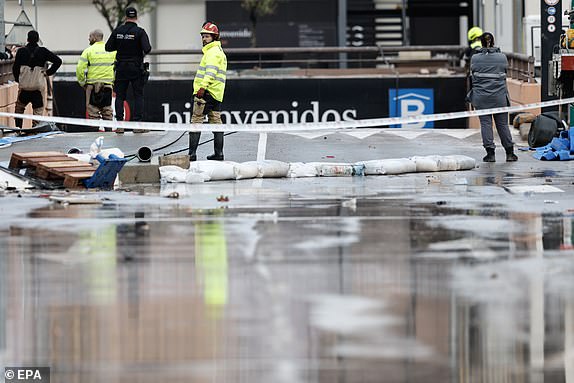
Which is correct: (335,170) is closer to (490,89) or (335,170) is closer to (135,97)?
(490,89)

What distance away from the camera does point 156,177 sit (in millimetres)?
16734

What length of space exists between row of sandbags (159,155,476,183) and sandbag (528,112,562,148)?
1.92 m

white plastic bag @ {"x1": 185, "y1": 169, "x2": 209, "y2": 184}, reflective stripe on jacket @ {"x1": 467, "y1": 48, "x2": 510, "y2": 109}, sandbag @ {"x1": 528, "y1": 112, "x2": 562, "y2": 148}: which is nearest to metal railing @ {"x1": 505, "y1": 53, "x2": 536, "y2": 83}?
sandbag @ {"x1": 528, "y1": 112, "x2": 562, "y2": 148}

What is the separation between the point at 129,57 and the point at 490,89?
6.34 metres

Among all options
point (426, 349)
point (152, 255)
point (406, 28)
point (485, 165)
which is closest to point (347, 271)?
point (152, 255)

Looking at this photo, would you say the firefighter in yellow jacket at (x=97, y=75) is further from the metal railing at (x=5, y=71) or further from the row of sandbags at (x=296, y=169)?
the row of sandbags at (x=296, y=169)

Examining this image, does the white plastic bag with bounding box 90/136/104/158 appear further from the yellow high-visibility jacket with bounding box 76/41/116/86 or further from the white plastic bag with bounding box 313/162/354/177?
the yellow high-visibility jacket with bounding box 76/41/116/86

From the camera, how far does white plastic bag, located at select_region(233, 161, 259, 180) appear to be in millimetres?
17141

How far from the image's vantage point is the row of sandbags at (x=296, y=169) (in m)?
16.9

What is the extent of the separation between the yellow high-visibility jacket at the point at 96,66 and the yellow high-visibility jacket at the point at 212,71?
216 inches

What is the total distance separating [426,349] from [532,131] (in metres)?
13.7

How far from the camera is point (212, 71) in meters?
19.2

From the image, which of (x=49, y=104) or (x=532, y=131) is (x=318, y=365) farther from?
(x=49, y=104)

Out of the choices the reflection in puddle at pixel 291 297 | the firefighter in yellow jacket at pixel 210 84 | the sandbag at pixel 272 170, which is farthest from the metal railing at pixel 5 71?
the reflection in puddle at pixel 291 297
